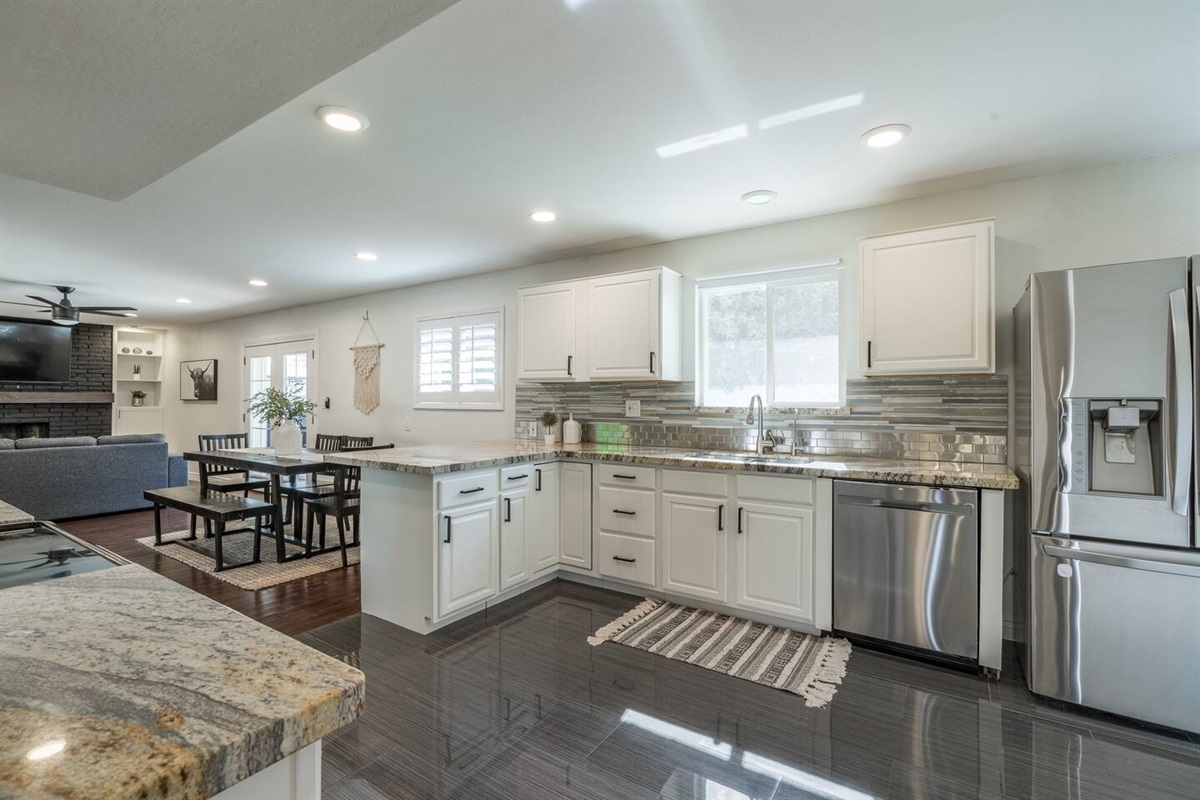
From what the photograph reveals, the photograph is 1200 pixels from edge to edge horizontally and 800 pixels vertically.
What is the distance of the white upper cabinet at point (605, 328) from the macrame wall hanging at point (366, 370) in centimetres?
242

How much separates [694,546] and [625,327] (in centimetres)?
155

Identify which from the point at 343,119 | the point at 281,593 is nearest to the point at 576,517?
the point at 281,593

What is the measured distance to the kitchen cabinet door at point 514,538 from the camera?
3258 millimetres

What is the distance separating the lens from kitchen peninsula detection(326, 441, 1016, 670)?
2.82 meters

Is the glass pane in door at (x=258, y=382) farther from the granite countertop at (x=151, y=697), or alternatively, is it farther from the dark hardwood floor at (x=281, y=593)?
the granite countertop at (x=151, y=697)

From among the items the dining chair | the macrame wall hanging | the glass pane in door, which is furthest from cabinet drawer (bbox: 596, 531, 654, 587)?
the glass pane in door

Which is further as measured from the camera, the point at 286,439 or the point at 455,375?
the point at 455,375

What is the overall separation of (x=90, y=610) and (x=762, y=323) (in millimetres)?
3569

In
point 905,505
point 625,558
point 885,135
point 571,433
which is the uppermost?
point 885,135

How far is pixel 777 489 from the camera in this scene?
2.94 m

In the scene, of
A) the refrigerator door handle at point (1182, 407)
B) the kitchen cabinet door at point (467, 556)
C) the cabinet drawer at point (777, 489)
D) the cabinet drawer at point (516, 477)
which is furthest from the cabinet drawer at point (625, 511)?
the refrigerator door handle at point (1182, 407)

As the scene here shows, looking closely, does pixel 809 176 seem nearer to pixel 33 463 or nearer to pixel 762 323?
pixel 762 323

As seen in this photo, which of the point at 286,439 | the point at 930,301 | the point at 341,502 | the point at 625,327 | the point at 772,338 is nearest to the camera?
the point at 930,301

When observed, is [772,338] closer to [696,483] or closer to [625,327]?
[625,327]
